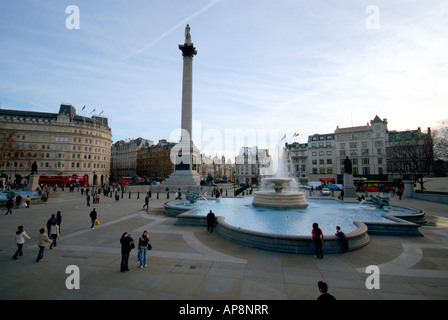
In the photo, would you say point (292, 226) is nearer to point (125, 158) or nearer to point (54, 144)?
point (54, 144)

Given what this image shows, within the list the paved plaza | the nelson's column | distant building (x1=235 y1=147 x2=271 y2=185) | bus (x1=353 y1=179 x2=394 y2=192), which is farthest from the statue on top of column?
distant building (x1=235 y1=147 x2=271 y2=185)

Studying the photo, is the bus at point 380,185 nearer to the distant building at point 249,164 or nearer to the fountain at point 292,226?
the fountain at point 292,226

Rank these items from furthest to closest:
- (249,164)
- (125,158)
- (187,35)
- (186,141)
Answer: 1. (249,164)
2. (125,158)
3. (187,35)
4. (186,141)

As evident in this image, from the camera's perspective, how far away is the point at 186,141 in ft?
151

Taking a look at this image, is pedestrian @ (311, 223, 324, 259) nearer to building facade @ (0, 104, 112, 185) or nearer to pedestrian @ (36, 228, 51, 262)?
pedestrian @ (36, 228, 51, 262)

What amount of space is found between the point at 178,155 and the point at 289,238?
40.4 m

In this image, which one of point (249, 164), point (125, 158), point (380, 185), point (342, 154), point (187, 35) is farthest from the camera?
point (249, 164)

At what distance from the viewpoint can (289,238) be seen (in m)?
9.16

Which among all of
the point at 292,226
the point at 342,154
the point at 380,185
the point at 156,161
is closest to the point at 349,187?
the point at 380,185

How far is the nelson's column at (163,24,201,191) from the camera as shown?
44.5m

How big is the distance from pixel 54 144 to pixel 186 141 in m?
54.6

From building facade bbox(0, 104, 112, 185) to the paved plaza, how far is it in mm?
72198

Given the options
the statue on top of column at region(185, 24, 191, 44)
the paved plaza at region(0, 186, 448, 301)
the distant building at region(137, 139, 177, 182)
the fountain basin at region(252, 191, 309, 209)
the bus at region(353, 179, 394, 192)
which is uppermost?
the statue on top of column at region(185, 24, 191, 44)

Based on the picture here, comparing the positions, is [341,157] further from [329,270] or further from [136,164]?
[136,164]
